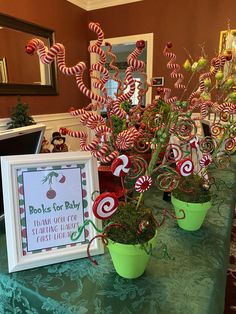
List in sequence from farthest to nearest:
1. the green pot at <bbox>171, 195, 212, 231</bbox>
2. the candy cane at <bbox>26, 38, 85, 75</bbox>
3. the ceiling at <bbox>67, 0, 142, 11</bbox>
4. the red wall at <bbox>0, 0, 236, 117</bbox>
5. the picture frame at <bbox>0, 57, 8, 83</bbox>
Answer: the ceiling at <bbox>67, 0, 142, 11</bbox>
the red wall at <bbox>0, 0, 236, 117</bbox>
the picture frame at <bbox>0, 57, 8, 83</bbox>
the green pot at <bbox>171, 195, 212, 231</bbox>
the candy cane at <bbox>26, 38, 85, 75</bbox>

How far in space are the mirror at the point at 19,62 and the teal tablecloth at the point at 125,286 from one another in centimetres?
276

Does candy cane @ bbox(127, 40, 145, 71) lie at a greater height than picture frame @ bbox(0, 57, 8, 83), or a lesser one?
lesser

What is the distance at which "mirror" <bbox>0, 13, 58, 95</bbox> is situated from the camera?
9.51 ft

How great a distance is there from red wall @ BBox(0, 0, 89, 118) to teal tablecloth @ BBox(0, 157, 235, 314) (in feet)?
9.21

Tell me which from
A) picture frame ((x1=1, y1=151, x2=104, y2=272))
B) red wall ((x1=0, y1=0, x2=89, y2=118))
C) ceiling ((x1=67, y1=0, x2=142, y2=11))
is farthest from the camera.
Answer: ceiling ((x1=67, y1=0, x2=142, y2=11))

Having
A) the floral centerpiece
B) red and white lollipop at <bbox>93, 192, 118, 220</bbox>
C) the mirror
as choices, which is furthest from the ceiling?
red and white lollipop at <bbox>93, 192, 118, 220</bbox>

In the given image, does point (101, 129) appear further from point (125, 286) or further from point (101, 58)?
point (125, 286)

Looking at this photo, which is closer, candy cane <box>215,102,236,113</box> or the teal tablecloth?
the teal tablecloth

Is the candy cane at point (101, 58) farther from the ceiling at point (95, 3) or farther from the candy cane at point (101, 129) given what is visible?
the ceiling at point (95, 3)

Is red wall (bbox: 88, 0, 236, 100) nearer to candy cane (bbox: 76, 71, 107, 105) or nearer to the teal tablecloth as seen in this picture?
candy cane (bbox: 76, 71, 107, 105)

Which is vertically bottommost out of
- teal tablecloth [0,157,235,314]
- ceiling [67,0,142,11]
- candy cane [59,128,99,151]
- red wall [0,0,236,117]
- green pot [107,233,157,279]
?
teal tablecloth [0,157,235,314]

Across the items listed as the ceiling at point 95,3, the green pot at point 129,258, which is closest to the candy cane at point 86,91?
the green pot at point 129,258

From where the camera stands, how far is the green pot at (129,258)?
57 cm

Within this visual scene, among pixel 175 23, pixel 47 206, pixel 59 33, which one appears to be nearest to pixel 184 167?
pixel 47 206
